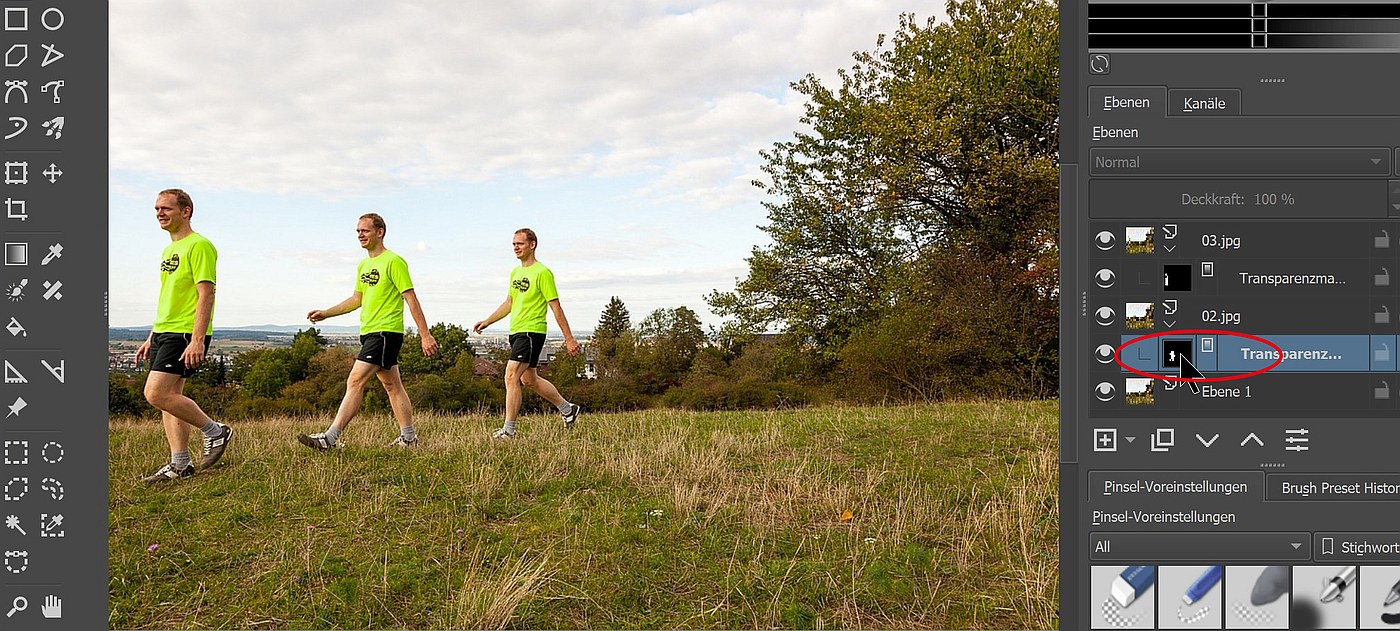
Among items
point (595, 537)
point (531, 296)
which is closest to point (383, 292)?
point (531, 296)

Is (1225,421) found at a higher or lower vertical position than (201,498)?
higher

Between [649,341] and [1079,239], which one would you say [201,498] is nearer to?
[1079,239]

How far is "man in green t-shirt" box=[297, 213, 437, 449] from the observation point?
24.3 ft

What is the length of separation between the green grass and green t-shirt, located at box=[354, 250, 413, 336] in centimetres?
130

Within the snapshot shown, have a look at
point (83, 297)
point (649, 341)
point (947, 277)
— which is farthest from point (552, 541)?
point (649, 341)

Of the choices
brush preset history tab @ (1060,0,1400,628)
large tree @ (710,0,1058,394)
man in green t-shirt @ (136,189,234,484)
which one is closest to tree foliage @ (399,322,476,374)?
large tree @ (710,0,1058,394)

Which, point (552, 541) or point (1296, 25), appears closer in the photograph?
point (1296, 25)

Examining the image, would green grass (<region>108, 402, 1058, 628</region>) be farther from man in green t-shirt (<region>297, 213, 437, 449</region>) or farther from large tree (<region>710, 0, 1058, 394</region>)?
large tree (<region>710, 0, 1058, 394</region>)

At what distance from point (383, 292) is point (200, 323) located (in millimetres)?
1896

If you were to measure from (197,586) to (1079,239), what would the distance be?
188 inches

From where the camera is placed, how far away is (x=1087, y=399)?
2684 mm

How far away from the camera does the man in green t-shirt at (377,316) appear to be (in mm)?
7395

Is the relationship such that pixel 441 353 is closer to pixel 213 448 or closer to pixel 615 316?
pixel 213 448

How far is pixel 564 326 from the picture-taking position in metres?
8.68
